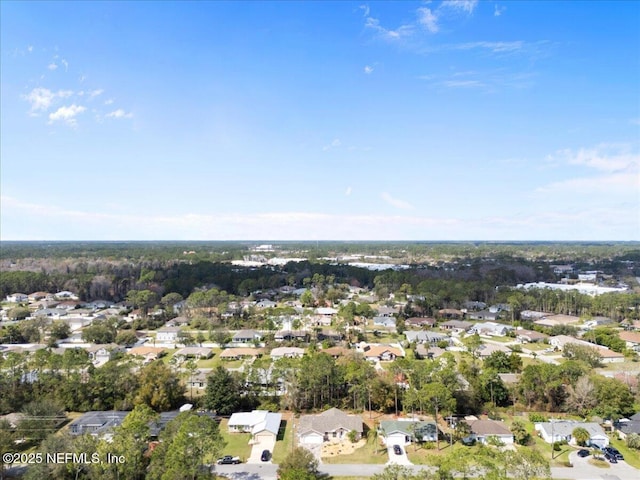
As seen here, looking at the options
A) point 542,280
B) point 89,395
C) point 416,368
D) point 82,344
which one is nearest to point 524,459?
point 416,368

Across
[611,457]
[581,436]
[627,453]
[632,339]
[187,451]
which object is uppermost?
[187,451]

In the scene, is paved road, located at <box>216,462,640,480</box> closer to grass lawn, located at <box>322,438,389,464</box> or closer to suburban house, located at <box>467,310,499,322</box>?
grass lawn, located at <box>322,438,389,464</box>

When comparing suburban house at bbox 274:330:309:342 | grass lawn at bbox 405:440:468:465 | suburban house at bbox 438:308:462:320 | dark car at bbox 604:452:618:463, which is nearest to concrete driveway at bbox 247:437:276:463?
grass lawn at bbox 405:440:468:465

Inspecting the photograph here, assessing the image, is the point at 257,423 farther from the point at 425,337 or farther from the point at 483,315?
the point at 483,315

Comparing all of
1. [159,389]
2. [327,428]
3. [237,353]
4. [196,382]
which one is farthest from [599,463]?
[237,353]

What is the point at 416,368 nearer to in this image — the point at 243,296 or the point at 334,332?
the point at 334,332

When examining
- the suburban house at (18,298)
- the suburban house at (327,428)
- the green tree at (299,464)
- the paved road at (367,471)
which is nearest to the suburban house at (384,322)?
the suburban house at (327,428)

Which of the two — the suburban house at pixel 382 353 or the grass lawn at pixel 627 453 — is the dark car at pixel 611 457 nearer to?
the grass lawn at pixel 627 453
